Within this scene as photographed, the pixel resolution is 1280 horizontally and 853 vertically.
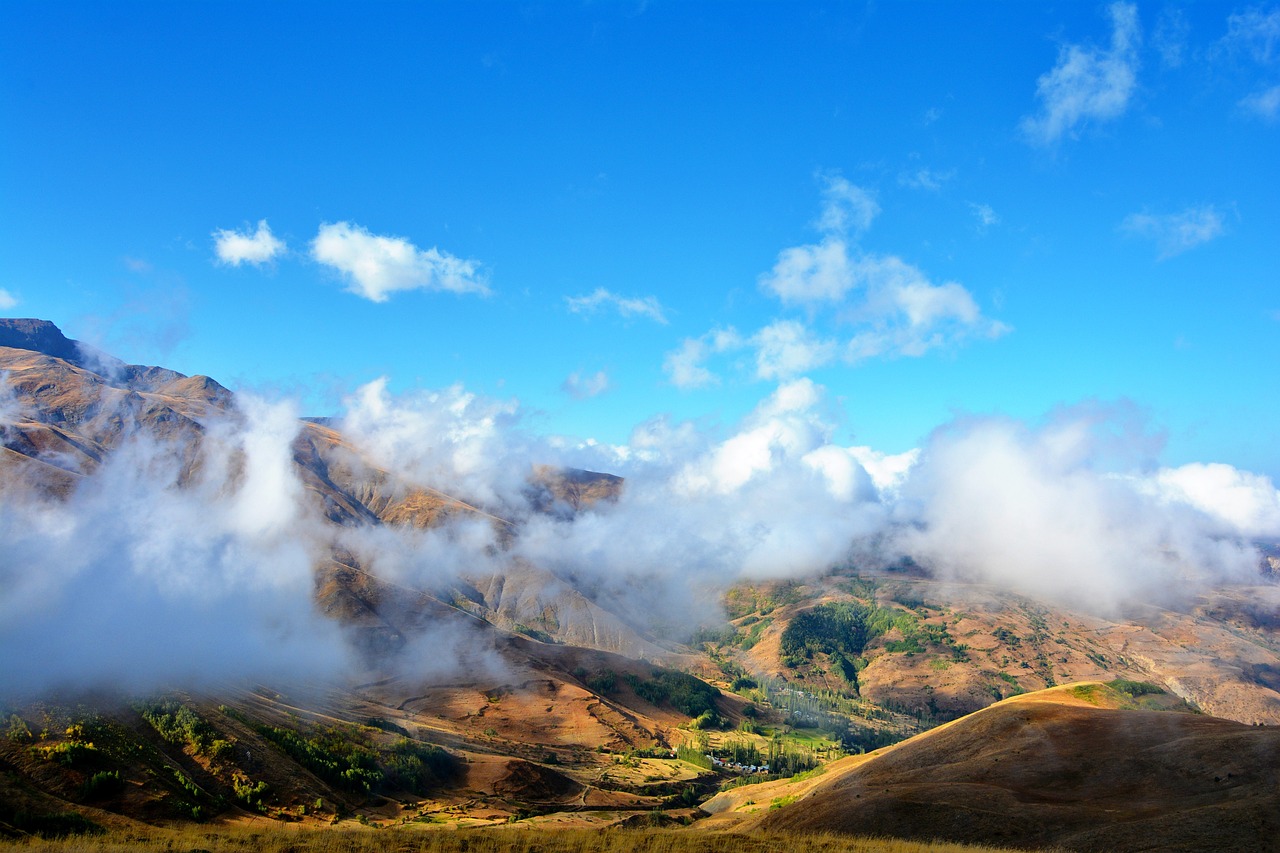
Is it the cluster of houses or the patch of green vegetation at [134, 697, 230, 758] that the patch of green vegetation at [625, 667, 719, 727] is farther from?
the patch of green vegetation at [134, 697, 230, 758]

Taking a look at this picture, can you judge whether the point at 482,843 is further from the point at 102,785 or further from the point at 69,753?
the point at 69,753

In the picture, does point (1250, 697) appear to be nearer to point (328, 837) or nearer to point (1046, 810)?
point (1046, 810)

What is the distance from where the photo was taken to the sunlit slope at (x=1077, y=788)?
32500 mm

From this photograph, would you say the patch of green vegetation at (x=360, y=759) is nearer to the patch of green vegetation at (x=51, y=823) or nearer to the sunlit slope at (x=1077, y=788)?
the patch of green vegetation at (x=51, y=823)

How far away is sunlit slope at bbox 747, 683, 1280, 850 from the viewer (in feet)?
107

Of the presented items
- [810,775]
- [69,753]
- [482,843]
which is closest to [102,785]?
[69,753]

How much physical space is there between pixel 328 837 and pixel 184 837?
22.1 ft

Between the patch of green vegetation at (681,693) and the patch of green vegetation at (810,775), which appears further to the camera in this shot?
the patch of green vegetation at (681,693)

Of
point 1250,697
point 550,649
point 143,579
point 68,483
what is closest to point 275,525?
point 68,483

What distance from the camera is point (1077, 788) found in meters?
44.4

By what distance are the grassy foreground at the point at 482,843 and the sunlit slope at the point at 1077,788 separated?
7.26m

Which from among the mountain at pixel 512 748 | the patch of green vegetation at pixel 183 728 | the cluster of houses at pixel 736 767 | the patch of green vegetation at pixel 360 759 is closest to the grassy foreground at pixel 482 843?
the mountain at pixel 512 748

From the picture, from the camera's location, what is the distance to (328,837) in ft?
93.8

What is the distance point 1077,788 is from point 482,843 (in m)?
38.6
